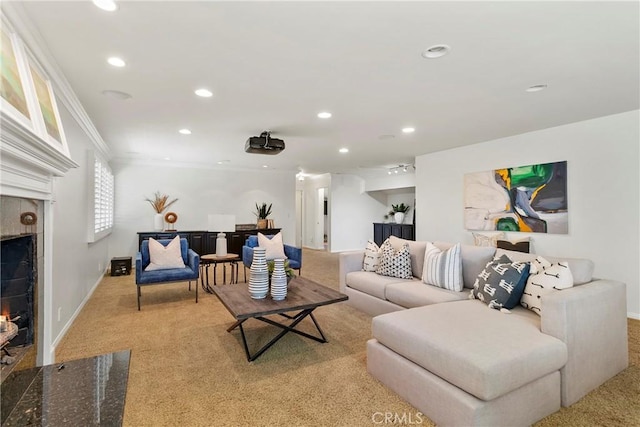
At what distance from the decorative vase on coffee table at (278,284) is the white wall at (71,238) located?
72.6 inches

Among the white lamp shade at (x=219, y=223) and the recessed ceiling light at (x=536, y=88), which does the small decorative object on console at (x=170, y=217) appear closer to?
the white lamp shade at (x=219, y=223)

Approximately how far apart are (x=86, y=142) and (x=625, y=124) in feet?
21.8

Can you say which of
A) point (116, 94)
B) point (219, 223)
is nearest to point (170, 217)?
point (219, 223)

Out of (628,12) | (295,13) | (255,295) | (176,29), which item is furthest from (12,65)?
(628,12)

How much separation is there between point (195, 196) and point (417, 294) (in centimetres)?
608

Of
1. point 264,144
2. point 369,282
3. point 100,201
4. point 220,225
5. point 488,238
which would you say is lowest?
point 369,282

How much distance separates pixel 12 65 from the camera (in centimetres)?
164

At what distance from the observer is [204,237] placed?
22.9ft

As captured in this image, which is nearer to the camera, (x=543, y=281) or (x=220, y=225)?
(x=543, y=281)

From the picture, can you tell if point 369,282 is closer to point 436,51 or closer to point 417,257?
point 417,257

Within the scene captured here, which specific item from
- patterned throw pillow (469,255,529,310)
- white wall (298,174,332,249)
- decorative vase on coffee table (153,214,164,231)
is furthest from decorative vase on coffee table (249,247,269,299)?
white wall (298,174,332,249)

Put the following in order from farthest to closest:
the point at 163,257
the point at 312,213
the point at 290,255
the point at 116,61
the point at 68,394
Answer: the point at 312,213, the point at 290,255, the point at 163,257, the point at 116,61, the point at 68,394

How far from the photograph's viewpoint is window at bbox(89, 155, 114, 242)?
432 centimetres

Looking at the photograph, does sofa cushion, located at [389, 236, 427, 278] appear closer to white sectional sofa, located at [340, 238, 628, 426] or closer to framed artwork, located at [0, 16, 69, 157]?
white sectional sofa, located at [340, 238, 628, 426]
